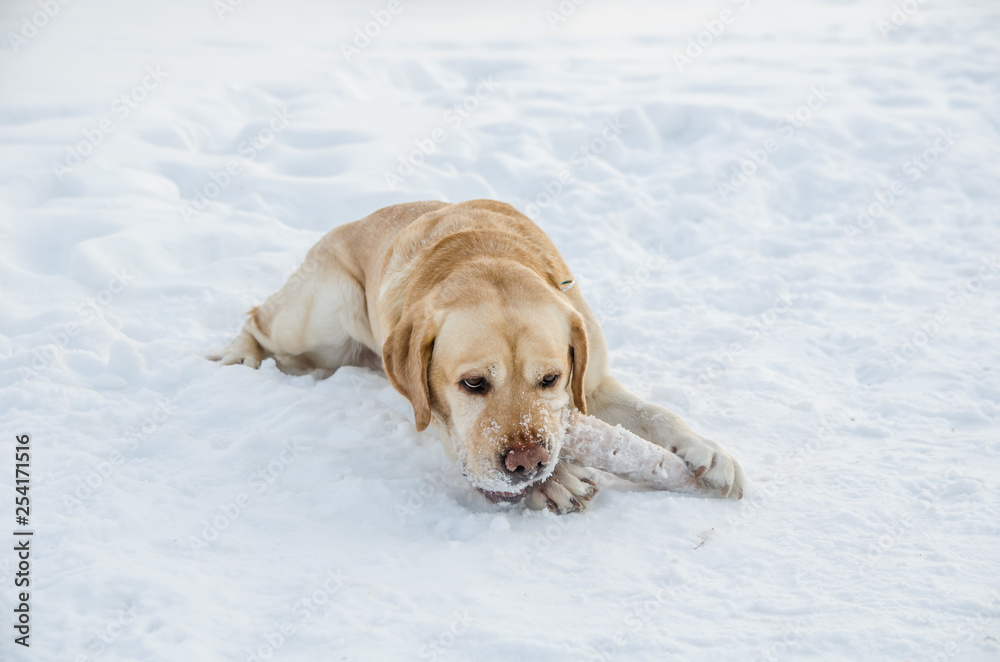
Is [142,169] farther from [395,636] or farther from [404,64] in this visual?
[395,636]

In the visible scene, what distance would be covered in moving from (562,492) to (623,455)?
0.28 meters

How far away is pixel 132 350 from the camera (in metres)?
3.82

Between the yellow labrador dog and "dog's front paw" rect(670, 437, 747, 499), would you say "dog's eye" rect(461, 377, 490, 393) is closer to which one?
the yellow labrador dog

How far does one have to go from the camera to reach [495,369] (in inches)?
110

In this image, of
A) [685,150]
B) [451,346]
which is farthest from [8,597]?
[685,150]

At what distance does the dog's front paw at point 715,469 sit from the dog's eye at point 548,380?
676 mm

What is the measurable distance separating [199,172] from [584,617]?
5457 millimetres

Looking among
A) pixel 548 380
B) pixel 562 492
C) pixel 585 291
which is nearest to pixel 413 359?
pixel 548 380

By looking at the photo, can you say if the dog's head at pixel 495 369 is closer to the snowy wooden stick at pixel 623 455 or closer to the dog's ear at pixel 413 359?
the dog's ear at pixel 413 359

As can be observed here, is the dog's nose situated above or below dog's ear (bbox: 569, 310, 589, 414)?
below

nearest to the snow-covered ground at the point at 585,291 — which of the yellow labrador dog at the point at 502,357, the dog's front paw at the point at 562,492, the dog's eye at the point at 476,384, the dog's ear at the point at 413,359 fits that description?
the dog's front paw at the point at 562,492

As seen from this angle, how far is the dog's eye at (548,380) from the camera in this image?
9.44 ft

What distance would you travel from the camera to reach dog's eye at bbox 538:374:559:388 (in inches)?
113

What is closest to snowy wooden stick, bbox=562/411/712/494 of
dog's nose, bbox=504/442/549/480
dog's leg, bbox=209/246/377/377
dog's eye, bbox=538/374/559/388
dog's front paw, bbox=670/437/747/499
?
dog's front paw, bbox=670/437/747/499
